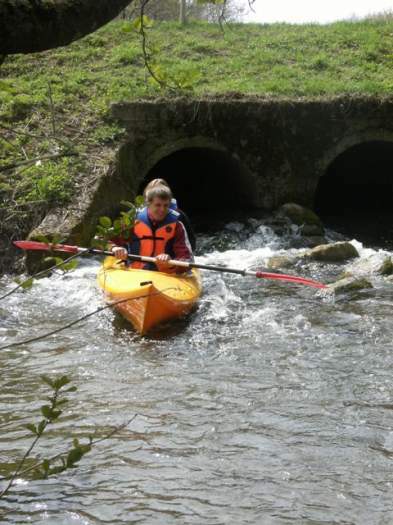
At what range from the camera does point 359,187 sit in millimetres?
14328

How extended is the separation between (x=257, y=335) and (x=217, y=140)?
561 centimetres

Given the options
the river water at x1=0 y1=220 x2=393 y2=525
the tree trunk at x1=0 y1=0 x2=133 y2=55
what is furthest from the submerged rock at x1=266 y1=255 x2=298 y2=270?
the tree trunk at x1=0 y1=0 x2=133 y2=55

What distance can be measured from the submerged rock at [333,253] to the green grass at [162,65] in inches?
100

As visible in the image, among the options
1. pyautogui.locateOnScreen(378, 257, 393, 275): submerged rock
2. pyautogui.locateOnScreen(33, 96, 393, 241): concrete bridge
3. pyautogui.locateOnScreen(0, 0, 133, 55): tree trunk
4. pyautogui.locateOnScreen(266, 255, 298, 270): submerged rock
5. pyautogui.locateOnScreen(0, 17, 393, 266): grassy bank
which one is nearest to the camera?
pyautogui.locateOnScreen(0, 0, 133, 55): tree trunk

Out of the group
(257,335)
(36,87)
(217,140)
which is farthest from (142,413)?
(36,87)

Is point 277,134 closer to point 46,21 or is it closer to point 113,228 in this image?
point 113,228

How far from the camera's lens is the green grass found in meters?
9.52

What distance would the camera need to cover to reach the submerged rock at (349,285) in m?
7.34

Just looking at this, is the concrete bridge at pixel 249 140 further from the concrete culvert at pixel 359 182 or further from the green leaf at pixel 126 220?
the green leaf at pixel 126 220

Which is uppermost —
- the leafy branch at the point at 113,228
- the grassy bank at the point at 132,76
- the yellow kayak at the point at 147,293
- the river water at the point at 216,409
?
the grassy bank at the point at 132,76

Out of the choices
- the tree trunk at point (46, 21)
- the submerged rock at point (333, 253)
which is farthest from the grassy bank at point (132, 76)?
the tree trunk at point (46, 21)

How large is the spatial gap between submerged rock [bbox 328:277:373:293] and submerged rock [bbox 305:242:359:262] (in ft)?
4.70

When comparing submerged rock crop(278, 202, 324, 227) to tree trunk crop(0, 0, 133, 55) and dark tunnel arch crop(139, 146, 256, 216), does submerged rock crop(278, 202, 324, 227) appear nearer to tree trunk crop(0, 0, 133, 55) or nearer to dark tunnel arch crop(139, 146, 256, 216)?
dark tunnel arch crop(139, 146, 256, 216)

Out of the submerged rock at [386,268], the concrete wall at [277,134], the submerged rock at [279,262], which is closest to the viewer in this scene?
the submerged rock at [386,268]
